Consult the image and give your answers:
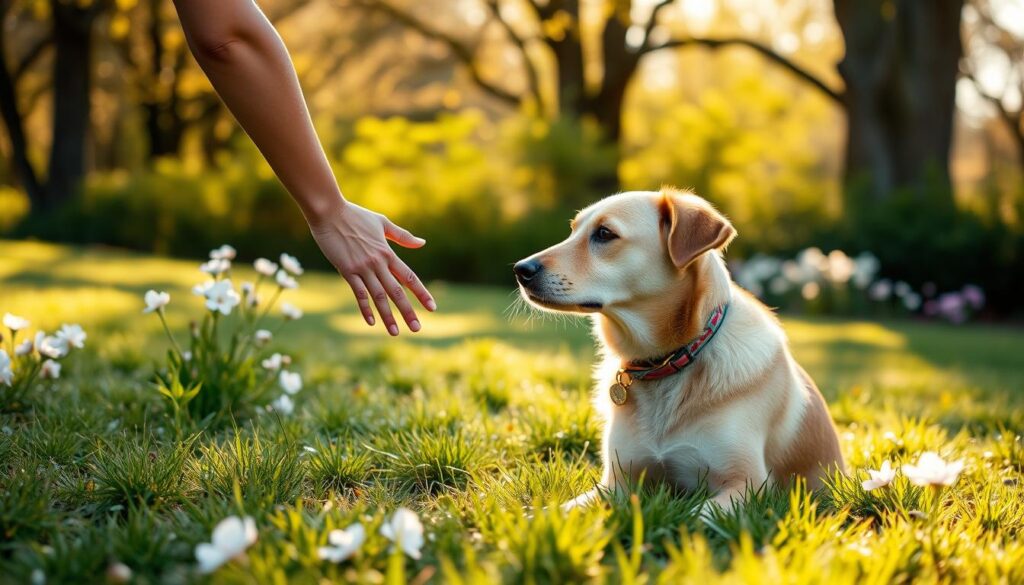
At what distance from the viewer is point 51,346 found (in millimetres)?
3928

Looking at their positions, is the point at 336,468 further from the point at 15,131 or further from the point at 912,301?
the point at 15,131

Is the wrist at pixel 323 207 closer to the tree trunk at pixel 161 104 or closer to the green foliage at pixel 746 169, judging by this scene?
the green foliage at pixel 746 169

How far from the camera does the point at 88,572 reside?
88.7 inches

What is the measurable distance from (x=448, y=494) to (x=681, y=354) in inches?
41.6

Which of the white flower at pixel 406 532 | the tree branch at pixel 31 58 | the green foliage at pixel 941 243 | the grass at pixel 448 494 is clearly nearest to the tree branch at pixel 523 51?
the green foliage at pixel 941 243

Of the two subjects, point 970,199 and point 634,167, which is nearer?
point 970,199

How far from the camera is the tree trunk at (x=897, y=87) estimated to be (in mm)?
15594

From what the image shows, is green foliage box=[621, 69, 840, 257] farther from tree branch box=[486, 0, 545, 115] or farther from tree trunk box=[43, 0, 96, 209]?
tree trunk box=[43, 0, 96, 209]

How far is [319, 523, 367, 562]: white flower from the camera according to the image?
7.11ft

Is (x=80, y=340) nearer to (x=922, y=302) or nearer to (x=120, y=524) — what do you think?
(x=120, y=524)

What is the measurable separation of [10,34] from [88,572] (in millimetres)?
30199

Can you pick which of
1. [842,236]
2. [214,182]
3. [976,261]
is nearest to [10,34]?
[214,182]

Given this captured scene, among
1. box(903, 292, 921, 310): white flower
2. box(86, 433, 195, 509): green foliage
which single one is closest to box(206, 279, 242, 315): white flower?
box(86, 433, 195, 509): green foliage

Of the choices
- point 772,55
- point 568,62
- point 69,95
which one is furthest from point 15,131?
point 772,55
